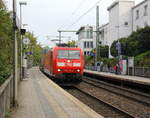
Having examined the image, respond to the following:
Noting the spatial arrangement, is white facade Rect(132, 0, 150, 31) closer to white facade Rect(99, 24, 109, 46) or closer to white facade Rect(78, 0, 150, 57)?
white facade Rect(78, 0, 150, 57)

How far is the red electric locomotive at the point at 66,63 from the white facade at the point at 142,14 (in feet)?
121

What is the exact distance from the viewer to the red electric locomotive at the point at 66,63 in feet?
86.0

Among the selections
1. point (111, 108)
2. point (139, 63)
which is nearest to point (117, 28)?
point (139, 63)

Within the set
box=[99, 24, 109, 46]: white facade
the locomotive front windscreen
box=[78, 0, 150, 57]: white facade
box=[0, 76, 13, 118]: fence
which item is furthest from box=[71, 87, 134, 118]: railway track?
box=[99, 24, 109, 46]: white facade

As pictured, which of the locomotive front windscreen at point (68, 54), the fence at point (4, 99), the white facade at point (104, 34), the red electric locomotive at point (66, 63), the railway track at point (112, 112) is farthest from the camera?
the white facade at point (104, 34)

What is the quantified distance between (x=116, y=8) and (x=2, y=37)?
210 ft

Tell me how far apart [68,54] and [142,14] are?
4197cm

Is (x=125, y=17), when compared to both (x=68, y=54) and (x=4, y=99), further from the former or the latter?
(x=4, y=99)

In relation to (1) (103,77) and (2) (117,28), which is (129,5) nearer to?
(2) (117,28)

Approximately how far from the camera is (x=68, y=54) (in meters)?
27.1

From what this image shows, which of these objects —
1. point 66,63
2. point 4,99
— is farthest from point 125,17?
point 4,99

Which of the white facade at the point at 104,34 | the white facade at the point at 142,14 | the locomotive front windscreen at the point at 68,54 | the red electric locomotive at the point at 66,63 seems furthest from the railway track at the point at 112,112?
the white facade at the point at 104,34

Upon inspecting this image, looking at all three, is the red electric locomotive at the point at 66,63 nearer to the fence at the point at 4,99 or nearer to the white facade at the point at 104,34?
the fence at the point at 4,99

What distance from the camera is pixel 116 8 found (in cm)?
7756
